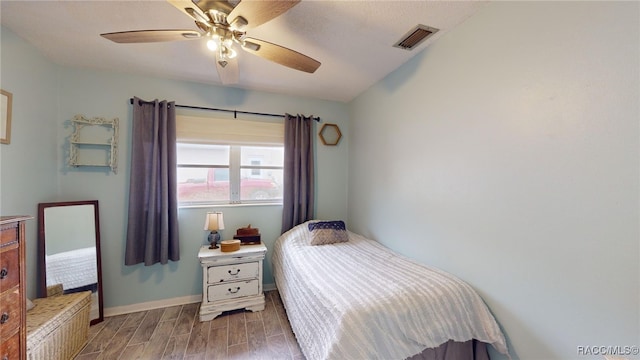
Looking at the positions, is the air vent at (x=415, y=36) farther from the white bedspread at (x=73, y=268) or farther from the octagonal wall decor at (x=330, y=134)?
the white bedspread at (x=73, y=268)

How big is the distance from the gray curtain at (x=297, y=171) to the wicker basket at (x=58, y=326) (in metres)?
1.85

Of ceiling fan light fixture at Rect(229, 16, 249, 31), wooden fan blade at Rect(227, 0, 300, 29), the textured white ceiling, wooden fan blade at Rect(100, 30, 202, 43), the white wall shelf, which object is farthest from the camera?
the white wall shelf

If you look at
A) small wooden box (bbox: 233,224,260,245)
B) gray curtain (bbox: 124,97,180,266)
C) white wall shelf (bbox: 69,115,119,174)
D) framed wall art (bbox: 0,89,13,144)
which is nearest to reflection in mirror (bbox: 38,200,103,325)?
gray curtain (bbox: 124,97,180,266)

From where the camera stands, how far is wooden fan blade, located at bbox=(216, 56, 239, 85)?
60.8 inches

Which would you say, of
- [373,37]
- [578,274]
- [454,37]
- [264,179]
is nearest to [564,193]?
[578,274]

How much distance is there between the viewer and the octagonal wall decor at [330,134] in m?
3.12

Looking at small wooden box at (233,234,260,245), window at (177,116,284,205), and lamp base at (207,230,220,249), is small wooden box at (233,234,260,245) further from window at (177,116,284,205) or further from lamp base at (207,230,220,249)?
window at (177,116,284,205)

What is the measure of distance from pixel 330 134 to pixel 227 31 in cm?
201

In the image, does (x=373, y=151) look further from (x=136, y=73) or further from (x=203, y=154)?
(x=136, y=73)

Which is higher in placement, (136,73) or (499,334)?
(136,73)

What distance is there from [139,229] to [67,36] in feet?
Result: 5.61

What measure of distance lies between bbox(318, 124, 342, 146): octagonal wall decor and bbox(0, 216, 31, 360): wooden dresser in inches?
103

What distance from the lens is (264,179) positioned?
9.91ft

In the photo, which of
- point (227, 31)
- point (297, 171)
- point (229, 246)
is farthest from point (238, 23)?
point (229, 246)
